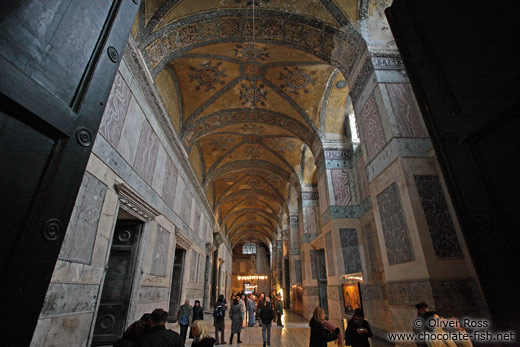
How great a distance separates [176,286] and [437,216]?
25.0 feet

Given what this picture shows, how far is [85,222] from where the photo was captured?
3680 mm

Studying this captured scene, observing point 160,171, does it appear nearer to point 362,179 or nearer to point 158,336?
point 158,336

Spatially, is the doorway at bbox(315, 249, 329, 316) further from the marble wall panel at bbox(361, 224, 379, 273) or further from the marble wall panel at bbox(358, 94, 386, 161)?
the marble wall panel at bbox(358, 94, 386, 161)

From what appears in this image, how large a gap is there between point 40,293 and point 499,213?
181 centimetres


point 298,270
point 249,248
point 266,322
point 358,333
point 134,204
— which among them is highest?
point 249,248

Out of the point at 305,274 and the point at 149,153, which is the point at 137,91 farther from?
the point at 305,274

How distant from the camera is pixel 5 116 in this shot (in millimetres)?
902

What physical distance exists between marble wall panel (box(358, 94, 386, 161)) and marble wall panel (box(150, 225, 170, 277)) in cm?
502

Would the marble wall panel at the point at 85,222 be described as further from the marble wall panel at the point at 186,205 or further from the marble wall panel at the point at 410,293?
the marble wall panel at the point at 186,205

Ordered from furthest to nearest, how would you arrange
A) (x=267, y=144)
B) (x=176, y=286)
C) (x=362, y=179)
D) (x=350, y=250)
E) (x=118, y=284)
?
(x=267, y=144)
(x=176, y=286)
(x=362, y=179)
(x=350, y=250)
(x=118, y=284)

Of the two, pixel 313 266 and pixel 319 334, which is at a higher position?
pixel 313 266

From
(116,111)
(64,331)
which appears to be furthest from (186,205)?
(64,331)

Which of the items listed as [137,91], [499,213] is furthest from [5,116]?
[137,91]

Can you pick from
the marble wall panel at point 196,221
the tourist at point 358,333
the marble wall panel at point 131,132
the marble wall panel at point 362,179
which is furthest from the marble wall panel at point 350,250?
the marble wall panel at point 131,132
